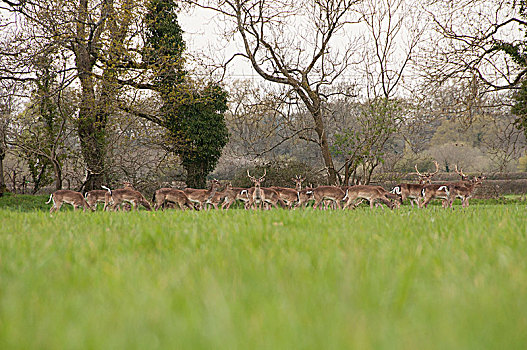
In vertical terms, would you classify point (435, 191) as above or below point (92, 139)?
below

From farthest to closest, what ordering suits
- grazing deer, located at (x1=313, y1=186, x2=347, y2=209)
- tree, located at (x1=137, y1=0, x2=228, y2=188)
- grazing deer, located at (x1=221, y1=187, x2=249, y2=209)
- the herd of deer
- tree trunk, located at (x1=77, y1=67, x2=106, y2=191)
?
tree, located at (x1=137, y1=0, x2=228, y2=188) < tree trunk, located at (x1=77, y1=67, x2=106, y2=191) < grazing deer, located at (x1=221, y1=187, x2=249, y2=209) < grazing deer, located at (x1=313, y1=186, x2=347, y2=209) < the herd of deer

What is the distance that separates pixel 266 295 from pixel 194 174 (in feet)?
69.2

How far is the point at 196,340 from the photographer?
1414 millimetres

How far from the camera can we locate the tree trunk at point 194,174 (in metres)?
22.7

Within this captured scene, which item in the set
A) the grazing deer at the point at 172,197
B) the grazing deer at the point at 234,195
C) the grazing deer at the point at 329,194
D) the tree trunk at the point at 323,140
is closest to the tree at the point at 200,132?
the grazing deer at the point at 234,195

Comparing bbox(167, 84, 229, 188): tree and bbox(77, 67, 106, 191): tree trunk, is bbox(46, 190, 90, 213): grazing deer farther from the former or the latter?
bbox(167, 84, 229, 188): tree

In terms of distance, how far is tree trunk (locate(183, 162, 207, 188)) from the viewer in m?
22.7

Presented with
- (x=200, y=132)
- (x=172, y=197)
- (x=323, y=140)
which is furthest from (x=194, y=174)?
(x=172, y=197)

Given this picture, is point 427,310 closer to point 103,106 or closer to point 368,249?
point 368,249

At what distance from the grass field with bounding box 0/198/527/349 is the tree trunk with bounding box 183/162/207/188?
756 inches

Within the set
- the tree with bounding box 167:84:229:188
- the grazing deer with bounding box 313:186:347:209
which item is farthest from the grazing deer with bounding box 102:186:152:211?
the tree with bounding box 167:84:229:188

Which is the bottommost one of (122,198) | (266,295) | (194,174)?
(122,198)

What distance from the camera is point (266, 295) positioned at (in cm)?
199

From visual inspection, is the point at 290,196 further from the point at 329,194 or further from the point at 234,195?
the point at 234,195
